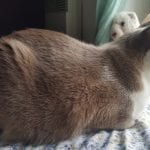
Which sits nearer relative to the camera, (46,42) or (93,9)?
(46,42)

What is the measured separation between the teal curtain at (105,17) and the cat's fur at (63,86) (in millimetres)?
662

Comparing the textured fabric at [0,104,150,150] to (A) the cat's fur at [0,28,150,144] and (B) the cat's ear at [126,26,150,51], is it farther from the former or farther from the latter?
(B) the cat's ear at [126,26,150,51]

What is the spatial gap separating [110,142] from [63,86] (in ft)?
0.68

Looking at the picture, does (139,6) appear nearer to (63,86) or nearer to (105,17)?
(105,17)

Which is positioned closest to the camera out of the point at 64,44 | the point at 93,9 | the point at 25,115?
the point at 25,115

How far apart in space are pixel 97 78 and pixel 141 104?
166 mm

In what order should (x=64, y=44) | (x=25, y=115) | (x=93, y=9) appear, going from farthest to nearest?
1. (x=93, y=9)
2. (x=64, y=44)
3. (x=25, y=115)

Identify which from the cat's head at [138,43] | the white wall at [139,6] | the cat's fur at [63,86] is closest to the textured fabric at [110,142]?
the cat's fur at [63,86]

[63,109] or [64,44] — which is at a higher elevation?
[64,44]

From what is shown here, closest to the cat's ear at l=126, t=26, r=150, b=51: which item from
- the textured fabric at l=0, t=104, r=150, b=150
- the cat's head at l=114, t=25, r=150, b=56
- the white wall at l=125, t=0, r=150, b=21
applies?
the cat's head at l=114, t=25, r=150, b=56

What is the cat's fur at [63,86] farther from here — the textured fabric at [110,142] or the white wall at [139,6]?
the white wall at [139,6]

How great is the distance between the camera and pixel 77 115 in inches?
31.1

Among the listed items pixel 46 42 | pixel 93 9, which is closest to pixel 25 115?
pixel 46 42

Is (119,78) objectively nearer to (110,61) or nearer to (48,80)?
(110,61)
